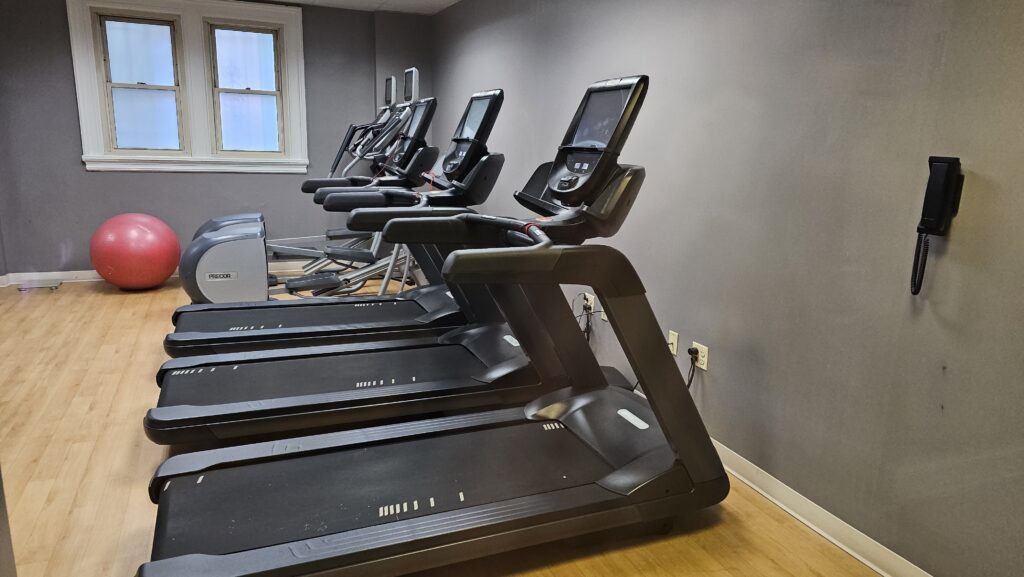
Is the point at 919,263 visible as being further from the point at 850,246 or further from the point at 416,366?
the point at 416,366

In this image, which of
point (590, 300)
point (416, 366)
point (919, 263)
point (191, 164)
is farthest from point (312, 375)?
point (191, 164)

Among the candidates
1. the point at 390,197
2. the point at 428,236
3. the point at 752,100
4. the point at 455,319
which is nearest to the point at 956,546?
the point at 752,100

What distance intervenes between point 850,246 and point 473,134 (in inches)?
70.6

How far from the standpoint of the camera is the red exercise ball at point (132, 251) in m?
5.00

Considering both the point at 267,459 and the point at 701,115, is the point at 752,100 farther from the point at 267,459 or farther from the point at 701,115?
the point at 267,459

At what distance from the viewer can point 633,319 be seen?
6.75 ft

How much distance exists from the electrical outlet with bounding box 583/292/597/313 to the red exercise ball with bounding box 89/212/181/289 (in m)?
3.54

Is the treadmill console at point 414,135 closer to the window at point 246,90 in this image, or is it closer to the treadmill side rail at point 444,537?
→ the window at point 246,90

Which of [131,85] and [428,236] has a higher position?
A: [131,85]

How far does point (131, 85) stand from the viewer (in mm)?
5586

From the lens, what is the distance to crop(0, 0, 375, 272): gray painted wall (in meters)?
5.18

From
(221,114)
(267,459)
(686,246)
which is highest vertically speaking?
Answer: (221,114)

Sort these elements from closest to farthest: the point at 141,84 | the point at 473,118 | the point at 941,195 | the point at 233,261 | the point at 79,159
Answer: the point at 941,195 → the point at 473,118 → the point at 233,261 → the point at 79,159 → the point at 141,84

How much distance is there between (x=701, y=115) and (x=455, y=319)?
1744 millimetres
